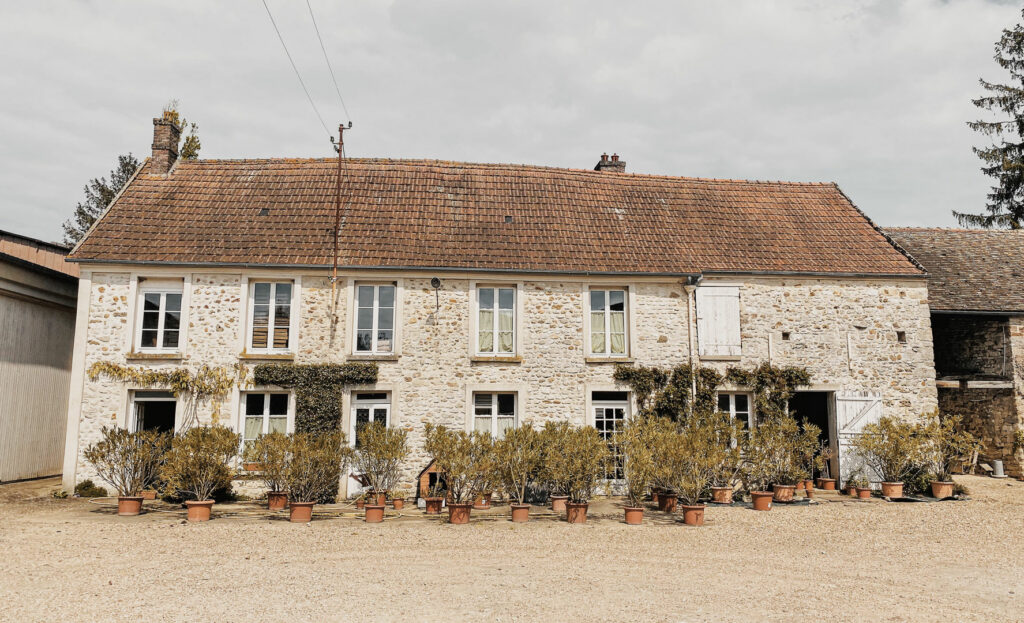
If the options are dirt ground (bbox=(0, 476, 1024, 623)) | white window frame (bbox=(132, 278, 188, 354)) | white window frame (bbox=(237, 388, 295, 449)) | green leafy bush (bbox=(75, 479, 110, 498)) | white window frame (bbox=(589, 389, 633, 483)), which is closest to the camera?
dirt ground (bbox=(0, 476, 1024, 623))

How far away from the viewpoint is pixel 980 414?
50.9 ft

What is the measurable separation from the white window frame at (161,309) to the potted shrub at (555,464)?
712 centimetres

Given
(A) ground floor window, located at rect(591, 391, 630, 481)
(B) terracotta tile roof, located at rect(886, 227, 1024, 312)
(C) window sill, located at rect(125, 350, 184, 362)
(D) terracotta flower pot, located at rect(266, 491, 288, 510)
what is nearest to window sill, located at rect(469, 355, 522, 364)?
(A) ground floor window, located at rect(591, 391, 630, 481)

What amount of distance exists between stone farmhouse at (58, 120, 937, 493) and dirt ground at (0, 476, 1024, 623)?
8.58ft

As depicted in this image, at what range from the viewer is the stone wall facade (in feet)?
41.0

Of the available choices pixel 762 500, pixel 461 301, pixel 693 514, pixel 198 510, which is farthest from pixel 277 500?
pixel 762 500

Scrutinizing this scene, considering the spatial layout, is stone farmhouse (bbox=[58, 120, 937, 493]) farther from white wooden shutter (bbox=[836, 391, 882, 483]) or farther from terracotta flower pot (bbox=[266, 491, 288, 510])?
terracotta flower pot (bbox=[266, 491, 288, 510])

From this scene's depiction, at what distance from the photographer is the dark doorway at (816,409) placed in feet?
46.5

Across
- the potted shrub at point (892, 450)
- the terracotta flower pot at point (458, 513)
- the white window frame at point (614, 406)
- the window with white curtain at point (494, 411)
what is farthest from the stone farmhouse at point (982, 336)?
the terracotta flower pot at point (458, 513)

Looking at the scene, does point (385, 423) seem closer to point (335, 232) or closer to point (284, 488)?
point (284, 488)

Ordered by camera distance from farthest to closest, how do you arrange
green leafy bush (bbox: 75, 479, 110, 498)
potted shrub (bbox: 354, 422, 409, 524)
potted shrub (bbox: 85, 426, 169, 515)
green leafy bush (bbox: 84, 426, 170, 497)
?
green leafy bush (bbox: 75, 479, 110, 498) < potted shrub (bbox: 354, 422, 409, 524) < green leafy bush (bbox: 84, 426, 170, 497) < potted shrub (bbox: 85, 426, 169, 515)

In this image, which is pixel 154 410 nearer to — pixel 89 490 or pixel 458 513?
pixel 89 490

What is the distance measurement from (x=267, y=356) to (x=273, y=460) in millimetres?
2658

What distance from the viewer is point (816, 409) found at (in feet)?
48.9
